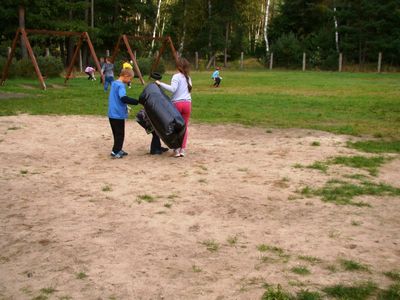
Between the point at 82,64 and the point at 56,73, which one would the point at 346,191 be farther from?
the point at 82,64

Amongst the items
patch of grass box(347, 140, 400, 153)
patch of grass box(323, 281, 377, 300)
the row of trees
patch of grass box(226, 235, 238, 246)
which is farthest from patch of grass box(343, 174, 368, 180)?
the row of trees

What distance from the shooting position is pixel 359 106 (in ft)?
55.3

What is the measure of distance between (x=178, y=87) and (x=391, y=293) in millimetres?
5760

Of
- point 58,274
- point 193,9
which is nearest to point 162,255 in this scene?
point 58,274

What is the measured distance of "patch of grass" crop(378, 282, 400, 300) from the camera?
3752mm

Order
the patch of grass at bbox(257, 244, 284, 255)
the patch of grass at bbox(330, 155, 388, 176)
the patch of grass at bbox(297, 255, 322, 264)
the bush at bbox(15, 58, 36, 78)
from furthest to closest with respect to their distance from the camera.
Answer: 1. the bush at bbox(15, 58, 36, 78)
2. the patch of grass at bbox(330, 155, 388, 176)
3. the patch of grass at bbox(257, 244, 284, 255)
4. the patch of grass at bbox(297, 255, 322, 264)

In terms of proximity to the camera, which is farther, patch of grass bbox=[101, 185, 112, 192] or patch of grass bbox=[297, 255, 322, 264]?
patch of grass bbox=[101, 185, 112, 192]

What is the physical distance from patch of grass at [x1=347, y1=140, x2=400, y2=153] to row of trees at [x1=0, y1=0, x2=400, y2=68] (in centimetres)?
2646

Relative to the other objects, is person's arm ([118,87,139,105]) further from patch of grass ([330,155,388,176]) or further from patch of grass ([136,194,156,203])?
patch of grass ([330,155,388,176])

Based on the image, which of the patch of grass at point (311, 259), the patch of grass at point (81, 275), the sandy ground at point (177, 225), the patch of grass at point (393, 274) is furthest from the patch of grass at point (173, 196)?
the patch of grass at point (393, 274)

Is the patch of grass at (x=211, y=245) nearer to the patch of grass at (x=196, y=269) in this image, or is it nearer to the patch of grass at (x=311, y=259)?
the patch of grass at (x=196, y=269)

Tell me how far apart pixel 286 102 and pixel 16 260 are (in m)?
14.4

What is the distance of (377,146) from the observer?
1005 centimetres

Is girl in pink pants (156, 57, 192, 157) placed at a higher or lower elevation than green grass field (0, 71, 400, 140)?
higher
